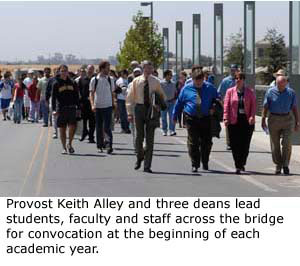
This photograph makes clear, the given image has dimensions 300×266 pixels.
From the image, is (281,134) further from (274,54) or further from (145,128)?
(274,54)

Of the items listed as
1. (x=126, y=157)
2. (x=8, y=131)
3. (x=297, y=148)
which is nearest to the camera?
(x=126, y=157)

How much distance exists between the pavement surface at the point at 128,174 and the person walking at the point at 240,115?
489 millimetres

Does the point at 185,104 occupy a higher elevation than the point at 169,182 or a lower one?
higher

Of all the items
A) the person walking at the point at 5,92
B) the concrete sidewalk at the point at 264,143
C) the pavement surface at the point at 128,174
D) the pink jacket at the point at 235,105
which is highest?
the pink jacket at the point at 235,105

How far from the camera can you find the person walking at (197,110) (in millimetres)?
14828

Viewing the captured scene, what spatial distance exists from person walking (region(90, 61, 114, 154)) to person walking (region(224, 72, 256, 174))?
4058 millimetres

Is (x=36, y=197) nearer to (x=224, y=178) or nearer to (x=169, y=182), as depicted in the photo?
(x=169, y=182)

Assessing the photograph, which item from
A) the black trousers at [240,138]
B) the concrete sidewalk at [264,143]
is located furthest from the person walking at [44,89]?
the black trousers at [240,138]

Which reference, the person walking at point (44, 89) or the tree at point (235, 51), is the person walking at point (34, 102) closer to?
the person walking at point (44, 89)

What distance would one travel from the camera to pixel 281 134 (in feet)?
48.7

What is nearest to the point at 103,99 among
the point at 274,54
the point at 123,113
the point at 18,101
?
the point at 123,113

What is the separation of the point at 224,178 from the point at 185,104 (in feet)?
4.97

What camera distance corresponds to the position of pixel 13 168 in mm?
16172

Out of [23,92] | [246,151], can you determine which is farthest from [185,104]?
[23,92]
